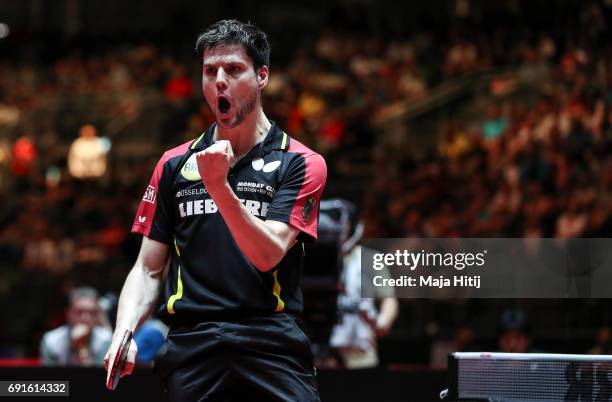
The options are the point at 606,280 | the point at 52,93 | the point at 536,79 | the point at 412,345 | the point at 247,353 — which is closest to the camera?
the point at 247,353

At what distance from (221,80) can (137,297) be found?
0.76m

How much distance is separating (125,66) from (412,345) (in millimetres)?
13970

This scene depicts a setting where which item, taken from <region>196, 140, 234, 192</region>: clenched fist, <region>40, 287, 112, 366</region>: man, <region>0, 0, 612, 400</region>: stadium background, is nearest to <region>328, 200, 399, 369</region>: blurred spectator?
<region>0, 0, 612, 400</region>: stadium background

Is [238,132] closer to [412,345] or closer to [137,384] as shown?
[137,384]

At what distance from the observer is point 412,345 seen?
8.14 metres

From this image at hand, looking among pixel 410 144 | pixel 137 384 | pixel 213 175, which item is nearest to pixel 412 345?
pixel 137 384

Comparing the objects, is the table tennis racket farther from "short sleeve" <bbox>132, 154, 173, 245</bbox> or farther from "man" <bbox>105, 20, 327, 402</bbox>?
"short sleeve" <bbox>132, 154, 173, 245</bbox>

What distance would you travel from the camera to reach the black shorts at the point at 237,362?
3363 mm

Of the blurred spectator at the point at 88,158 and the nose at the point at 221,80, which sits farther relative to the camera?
the blurred spectator at the point at 88,158

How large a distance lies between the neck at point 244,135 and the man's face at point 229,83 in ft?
0.37

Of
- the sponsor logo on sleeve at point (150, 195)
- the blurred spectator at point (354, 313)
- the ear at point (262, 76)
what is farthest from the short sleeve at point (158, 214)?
the blurred spectator at point (354, 313)

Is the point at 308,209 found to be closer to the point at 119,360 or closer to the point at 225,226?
the point at 225,226

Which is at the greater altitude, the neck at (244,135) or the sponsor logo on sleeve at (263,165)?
the neck at (244,135)

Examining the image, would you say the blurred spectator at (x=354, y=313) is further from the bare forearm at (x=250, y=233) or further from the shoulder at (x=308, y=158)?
the bare forearm at (x=250, y=233)
